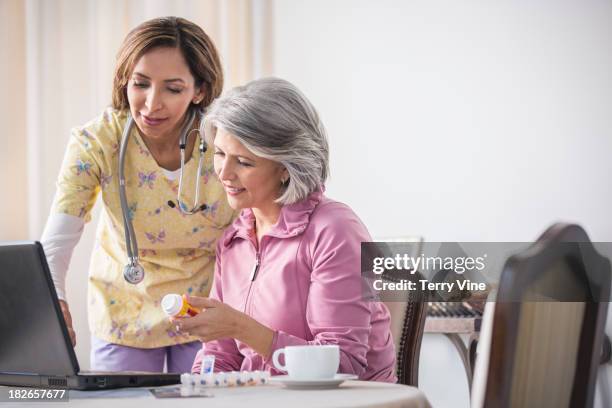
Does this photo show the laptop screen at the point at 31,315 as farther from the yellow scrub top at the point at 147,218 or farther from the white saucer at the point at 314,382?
the yellow scrub top at the point at 147,218

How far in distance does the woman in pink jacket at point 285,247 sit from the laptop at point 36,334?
0.26 m

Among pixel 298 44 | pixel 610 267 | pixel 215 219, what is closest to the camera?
pixel 610 267

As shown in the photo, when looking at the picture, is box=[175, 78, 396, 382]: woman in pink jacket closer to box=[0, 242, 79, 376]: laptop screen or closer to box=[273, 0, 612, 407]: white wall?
box=[0, 242, 79, 376]: laptop screen

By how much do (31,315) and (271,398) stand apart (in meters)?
0.39

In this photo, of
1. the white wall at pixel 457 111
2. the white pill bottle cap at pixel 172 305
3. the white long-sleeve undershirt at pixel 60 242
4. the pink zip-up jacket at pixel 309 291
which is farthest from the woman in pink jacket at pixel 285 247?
the white wall at pixel 457 111

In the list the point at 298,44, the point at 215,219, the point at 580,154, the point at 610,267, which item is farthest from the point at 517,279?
the point at 298,44

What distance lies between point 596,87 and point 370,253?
4.05 ft

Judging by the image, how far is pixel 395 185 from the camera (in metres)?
3.22

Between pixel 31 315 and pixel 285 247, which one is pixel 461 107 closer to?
pixel 285 247

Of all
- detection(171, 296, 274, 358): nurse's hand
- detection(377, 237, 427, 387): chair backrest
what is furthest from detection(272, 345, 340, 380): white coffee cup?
detection(377, 237, 427, 387): chair backrest

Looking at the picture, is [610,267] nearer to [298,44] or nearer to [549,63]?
[549,63]

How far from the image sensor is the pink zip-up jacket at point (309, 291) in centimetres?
149

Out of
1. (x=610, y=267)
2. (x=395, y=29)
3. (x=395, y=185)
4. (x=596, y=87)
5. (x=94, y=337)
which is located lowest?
(x=94, y=337)

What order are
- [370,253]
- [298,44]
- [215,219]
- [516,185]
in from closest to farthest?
[370,253], [215,219], [516,185], [298,44]
